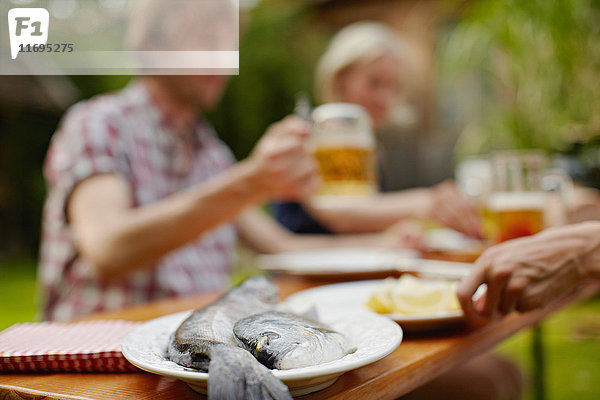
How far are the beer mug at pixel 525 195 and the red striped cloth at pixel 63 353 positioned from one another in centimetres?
107

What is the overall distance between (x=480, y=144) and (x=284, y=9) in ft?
20.6

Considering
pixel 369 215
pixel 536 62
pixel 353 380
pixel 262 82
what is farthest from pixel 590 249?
pixel 262 82

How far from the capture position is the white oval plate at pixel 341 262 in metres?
1.59

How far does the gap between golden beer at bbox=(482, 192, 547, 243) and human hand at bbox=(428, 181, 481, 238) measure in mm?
721

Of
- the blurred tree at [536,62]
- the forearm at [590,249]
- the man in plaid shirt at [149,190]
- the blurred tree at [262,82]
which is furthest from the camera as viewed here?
the blurred tree at [262,82]

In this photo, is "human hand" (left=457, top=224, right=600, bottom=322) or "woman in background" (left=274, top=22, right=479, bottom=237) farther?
"woman in background" (left=274, top=22, right=479, bottom=237)

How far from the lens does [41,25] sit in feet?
4.16

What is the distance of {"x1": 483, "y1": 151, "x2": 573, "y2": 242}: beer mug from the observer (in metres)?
1.44

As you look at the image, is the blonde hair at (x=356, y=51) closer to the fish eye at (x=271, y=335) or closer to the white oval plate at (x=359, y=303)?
the white oval plate at (x=359, y=303)

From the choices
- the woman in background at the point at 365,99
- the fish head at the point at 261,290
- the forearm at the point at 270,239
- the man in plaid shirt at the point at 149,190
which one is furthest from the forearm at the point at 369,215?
the fish head at the point at 261,290

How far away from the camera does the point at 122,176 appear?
172 centimetres

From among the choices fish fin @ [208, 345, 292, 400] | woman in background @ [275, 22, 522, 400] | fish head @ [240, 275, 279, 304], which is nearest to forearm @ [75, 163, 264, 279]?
fish head @ [240, 275, 279, 304]

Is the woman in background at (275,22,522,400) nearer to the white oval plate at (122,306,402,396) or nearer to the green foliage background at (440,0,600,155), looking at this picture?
the green foliage background at (440,0,600,155)

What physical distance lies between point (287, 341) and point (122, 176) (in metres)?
1.25
